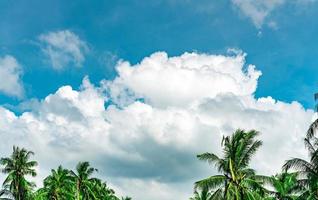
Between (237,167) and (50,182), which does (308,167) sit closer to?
(237,167)

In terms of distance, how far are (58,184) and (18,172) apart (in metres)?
7.21

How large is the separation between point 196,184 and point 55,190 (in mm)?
40523

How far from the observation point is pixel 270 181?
43.3 meters

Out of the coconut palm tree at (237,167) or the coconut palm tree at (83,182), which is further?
the coconut palm tree at (83,182)

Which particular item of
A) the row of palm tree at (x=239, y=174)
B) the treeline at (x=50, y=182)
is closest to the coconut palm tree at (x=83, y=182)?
the treeline at (x=50, y=182)

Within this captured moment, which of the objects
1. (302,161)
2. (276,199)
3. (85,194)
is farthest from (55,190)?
(302,161)

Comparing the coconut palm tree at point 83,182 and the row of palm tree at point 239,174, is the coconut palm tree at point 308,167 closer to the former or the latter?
the row of palm tree at point 239,174

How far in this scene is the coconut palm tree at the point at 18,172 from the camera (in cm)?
7350

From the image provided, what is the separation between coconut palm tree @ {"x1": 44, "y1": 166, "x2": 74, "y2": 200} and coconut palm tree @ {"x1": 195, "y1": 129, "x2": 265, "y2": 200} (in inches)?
1528

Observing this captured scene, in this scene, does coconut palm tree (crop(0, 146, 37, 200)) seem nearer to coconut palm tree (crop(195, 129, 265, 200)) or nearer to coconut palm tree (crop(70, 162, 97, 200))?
coconut palm tree (crop(70, 162, 97, 200))

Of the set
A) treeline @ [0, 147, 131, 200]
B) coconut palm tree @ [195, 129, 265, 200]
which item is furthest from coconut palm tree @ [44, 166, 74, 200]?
coconut palm tree @ [195, 129, 265, 200]

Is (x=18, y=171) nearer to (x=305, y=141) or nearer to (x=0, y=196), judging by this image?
(x=0, y=196)

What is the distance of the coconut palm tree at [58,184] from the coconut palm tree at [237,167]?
38.8 metres

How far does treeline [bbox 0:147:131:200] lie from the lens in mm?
73494
